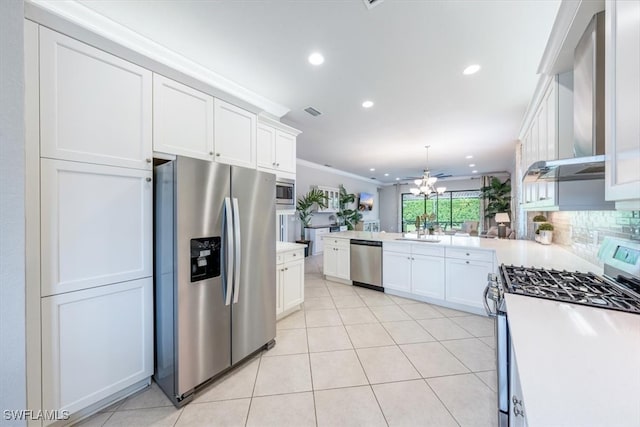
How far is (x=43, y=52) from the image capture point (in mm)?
1290

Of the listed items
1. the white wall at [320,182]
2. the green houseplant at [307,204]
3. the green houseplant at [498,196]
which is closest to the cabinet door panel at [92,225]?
the white wall at [320,182]

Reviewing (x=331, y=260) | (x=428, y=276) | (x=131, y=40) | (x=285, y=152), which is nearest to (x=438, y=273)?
(x=428, y=276)

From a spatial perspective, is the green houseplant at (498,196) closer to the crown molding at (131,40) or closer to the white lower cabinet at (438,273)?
the white lower cabinet at (438,273)

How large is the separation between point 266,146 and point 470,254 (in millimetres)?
2817

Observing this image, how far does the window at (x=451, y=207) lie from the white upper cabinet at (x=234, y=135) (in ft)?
27.2

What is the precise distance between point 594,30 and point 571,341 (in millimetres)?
1364

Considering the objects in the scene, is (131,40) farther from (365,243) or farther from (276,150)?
(365,243)

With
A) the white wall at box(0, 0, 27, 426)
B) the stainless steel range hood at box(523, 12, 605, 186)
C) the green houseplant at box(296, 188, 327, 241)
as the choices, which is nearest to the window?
the green houseplant at box(296, 188, 327, 241)

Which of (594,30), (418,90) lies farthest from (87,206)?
(418,90)

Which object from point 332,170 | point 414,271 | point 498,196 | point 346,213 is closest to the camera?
point 414,271

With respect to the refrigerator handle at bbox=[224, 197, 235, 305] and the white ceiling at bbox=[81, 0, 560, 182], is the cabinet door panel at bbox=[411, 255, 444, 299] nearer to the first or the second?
the white ceiling at bbox=[81, 0, 560, 182]

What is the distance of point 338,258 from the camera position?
4262 mm

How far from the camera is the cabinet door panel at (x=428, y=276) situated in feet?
10.5

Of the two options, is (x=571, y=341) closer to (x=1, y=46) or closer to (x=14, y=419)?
(x=14, y=419)
